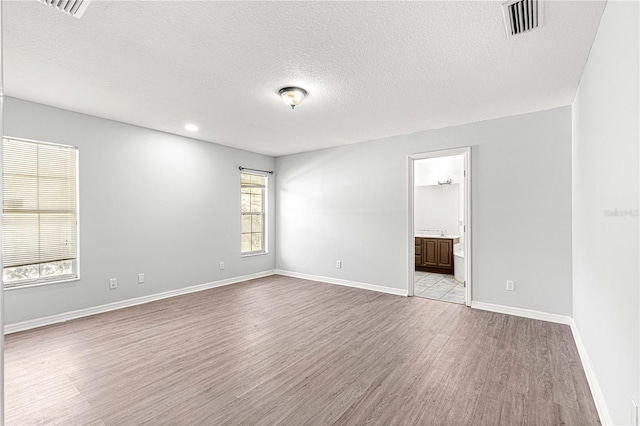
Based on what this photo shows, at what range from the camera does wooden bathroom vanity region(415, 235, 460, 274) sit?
6711mm

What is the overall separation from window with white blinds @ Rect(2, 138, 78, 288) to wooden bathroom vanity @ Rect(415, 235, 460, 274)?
243 inches

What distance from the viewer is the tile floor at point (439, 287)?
194 inches

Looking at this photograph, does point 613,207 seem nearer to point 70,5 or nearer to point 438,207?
point 70,5

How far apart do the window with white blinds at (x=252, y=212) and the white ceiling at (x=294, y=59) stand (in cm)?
229

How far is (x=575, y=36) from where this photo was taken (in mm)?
2287

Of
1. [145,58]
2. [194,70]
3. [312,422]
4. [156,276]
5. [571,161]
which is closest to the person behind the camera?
[312,422]

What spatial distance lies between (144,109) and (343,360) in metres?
3.60

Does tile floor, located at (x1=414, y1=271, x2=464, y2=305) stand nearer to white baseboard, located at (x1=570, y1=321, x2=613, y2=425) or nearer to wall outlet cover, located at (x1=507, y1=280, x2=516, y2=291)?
wall outlet cover, located at (x1=507, y1=280, x2=516, y2=291)

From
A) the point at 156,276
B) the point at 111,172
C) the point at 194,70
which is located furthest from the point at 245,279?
the point at 194,70

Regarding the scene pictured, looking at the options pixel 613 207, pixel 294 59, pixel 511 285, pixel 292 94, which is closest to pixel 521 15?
pixel 613 207

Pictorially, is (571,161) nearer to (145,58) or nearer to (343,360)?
(343,360)

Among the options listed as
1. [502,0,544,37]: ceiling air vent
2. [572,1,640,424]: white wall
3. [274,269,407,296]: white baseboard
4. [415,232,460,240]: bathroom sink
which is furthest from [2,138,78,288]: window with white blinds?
[415,232,460,240]: bathroom sink

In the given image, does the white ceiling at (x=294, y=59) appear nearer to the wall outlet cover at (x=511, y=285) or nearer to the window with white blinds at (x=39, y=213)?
the window with white blinds at (x=39, y=213)

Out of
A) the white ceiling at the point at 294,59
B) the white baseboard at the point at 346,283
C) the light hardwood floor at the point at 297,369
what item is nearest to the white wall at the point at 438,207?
the white baseboard at the point at 346,283
